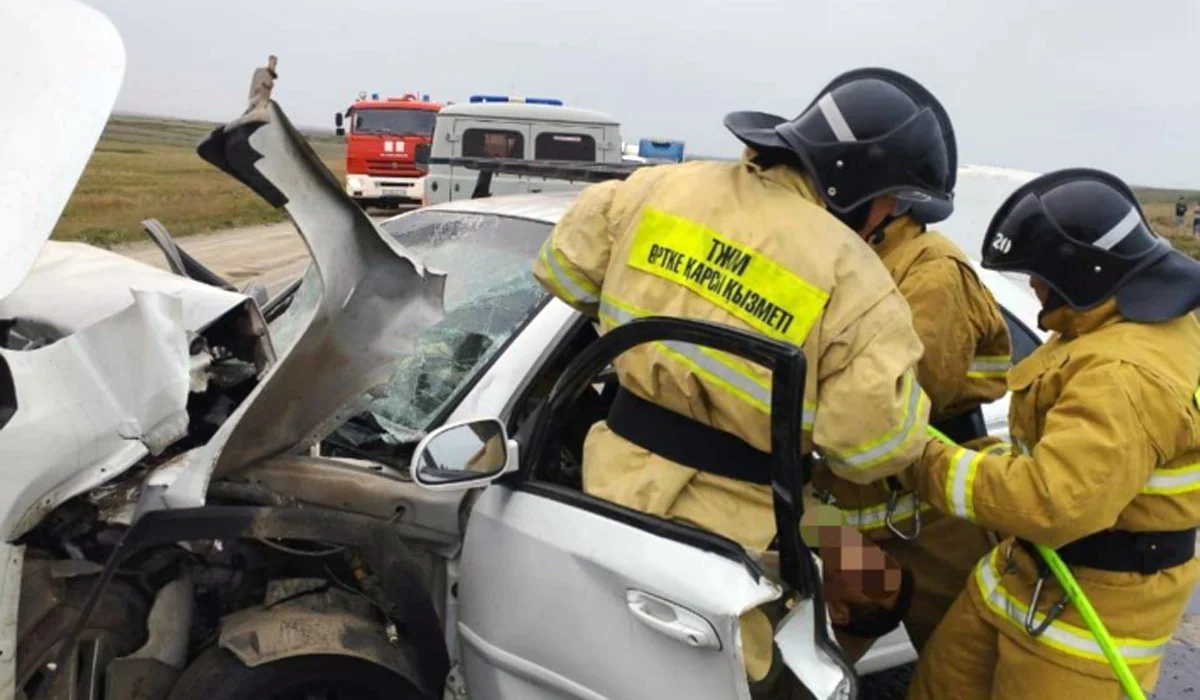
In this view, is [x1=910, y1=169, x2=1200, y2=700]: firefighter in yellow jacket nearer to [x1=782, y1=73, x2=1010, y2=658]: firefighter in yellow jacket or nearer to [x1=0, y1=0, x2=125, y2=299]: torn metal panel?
[x1=782, y1=73, x2=1010, y2=658]: firefighter in yellow jacket

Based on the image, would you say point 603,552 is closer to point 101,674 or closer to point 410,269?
point 410,269

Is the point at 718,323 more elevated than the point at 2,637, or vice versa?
the point at 718,323

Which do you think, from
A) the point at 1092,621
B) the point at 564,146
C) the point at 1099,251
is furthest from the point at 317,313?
the point at 564,146

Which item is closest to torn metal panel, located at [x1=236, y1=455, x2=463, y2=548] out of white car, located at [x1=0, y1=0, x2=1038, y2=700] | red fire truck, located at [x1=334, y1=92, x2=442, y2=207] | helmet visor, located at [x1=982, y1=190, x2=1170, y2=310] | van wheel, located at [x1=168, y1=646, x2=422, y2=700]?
white car, located at [x1=0, y1=0, x2=1038, y2=700]

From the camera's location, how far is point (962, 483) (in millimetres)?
2219

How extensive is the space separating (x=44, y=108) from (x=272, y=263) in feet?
41.2

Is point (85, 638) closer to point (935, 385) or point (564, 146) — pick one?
point (935, 385)

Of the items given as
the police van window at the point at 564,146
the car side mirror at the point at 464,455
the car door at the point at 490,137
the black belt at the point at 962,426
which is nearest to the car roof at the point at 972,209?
the black belt at the point at 962,426

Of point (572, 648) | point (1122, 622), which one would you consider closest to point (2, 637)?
point (572, 648)

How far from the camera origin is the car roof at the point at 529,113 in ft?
35.9

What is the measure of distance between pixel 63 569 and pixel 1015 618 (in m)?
2.11

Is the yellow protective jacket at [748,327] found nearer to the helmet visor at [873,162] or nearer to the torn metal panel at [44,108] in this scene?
the helmet visor at [873,162]

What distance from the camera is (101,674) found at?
2199 mm

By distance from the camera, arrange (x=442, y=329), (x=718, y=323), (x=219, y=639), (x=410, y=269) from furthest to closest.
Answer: (x=442, y=329) → (x=410, y=269) → (x=219, y=639) → (x=718, y=323)
